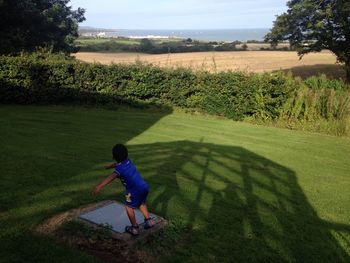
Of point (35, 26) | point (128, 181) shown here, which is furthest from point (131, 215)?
point (35, 26)

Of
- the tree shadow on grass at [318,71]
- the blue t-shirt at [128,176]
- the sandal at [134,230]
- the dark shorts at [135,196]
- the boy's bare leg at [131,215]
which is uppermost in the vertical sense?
the blue t-shirt at [128,176]

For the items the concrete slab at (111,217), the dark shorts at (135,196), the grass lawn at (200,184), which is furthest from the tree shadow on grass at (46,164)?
the dark shorts at (135,196)

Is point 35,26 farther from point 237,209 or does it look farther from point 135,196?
point 135,196

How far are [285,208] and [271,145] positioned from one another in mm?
6425

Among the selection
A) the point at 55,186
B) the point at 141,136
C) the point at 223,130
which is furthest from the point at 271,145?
the point at 55,186

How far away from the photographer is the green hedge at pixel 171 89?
17953 mm

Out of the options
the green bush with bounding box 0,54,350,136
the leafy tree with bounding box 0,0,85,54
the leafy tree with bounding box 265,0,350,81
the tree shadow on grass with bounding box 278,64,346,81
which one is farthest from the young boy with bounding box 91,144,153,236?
the tree shadow on grass with bounding box 278,64,346,81

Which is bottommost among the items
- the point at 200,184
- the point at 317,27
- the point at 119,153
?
the point at 200,184

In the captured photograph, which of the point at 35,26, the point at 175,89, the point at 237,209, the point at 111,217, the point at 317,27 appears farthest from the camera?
the point at 317,27

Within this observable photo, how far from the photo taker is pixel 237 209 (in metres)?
7.52

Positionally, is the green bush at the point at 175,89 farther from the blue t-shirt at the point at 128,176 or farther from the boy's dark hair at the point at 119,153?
the boy's dark hair at the point at 119,153

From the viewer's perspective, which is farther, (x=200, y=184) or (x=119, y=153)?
(x=200, y=184)

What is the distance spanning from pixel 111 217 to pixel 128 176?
1.05 meters

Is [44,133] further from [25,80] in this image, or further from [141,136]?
[25,80]
